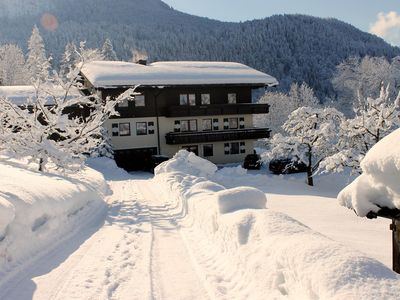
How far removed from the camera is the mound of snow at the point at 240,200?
9047 mm

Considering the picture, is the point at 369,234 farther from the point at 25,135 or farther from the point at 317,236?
the point at 25,135

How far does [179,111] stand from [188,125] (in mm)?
2070

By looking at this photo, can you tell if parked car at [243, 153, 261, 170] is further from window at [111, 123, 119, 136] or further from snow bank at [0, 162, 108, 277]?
snow bank at [0, 162, 108, 277]

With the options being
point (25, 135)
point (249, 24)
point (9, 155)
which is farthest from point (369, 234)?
point (249, 24)

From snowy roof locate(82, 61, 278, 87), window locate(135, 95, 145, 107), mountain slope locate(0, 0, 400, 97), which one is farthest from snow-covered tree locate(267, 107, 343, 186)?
mountain slope locate(0, 0, 400, 97)

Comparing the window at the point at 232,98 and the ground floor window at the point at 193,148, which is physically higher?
the window at the point at 232,98

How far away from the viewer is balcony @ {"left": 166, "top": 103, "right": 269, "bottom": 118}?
1426 inches

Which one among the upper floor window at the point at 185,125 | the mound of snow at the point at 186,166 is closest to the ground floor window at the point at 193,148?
the upper floor window at the point at 185,125

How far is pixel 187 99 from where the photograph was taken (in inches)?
1483

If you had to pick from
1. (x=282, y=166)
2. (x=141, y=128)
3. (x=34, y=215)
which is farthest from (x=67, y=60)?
(x=282, y=166)

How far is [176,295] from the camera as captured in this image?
6434mm

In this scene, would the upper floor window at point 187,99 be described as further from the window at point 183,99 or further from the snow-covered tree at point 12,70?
the snow-covered tree at point 12,70

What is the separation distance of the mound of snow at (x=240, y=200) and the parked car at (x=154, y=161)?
2400 centimetres

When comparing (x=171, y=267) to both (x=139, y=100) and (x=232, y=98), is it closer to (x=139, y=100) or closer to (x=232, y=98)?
(x=139, y=100)
